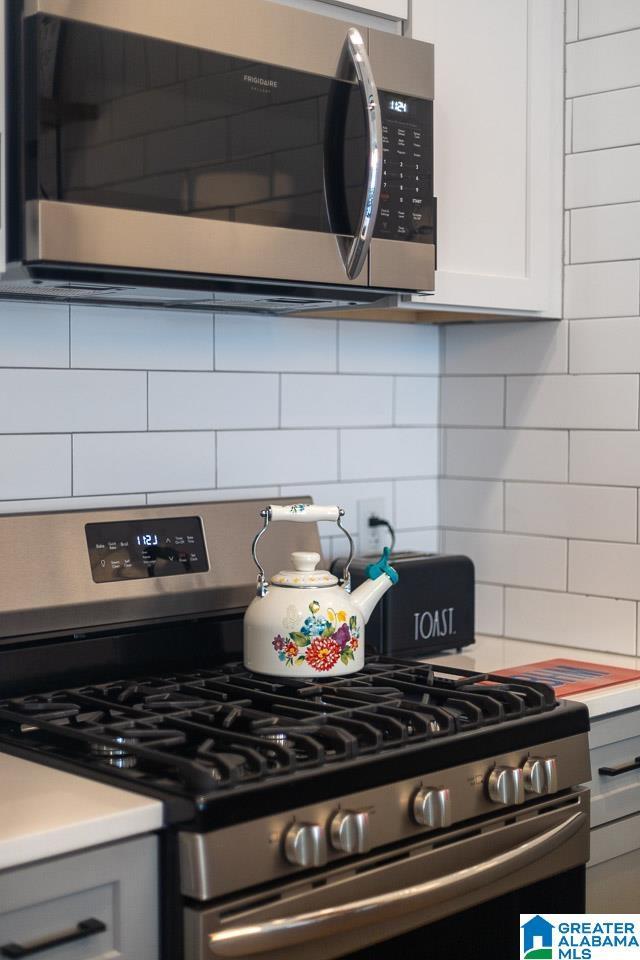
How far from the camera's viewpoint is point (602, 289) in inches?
85.2

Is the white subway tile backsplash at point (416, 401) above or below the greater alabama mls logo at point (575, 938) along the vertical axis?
above

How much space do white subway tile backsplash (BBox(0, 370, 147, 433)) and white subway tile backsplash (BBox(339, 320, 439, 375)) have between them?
49 cm

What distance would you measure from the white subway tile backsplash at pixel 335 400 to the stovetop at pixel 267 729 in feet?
1.90

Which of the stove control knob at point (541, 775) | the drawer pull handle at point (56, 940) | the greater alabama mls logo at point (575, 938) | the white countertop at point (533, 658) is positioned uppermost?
the white countertop at point (533, 658)

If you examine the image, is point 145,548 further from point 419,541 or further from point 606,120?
point 606,120

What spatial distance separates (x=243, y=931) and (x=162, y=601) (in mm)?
700

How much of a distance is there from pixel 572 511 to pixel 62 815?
1.28 meters

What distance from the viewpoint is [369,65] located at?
67.6 inches

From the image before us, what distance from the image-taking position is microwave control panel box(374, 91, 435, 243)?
5.85 ft

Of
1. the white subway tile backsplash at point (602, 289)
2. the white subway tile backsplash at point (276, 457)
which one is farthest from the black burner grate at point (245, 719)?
the white subway tile backsplash at point (602, 289)

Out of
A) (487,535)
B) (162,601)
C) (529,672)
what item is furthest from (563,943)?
(487,535)

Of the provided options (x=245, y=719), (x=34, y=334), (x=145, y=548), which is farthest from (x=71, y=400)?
(x=245, y=719)

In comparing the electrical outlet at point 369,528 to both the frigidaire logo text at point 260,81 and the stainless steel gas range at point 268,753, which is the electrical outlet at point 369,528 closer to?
the stainless steel gas range at point 268,753

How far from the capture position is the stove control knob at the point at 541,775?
1.57 metres
